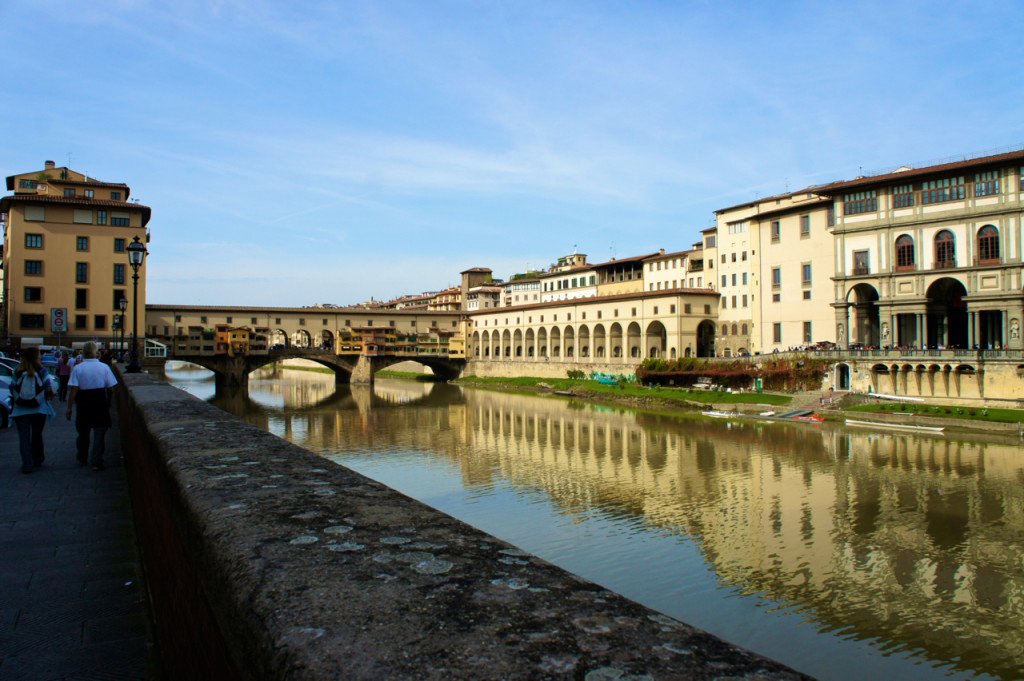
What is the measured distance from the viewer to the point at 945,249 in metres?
43.7

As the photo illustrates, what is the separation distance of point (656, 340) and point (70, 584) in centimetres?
5983

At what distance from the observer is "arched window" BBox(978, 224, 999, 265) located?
4153 centimetres

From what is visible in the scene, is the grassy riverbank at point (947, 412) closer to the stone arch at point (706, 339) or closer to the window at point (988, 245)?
the window at point (988, 245)

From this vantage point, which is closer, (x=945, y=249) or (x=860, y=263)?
(x=945, y=249)

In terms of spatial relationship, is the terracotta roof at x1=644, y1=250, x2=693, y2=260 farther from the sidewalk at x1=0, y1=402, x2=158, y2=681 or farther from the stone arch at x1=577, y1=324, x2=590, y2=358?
the sidewalk at x1=0, y1=402, x2=158, y2=681

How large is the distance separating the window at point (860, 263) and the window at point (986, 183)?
7287 millimetres

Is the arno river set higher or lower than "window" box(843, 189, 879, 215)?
lower

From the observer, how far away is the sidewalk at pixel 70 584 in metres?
3.97

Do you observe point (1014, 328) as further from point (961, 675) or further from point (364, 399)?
point (364, 399)

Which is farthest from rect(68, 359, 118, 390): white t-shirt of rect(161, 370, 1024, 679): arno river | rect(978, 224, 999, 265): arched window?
rect(978, 224, 999, 265): arched window

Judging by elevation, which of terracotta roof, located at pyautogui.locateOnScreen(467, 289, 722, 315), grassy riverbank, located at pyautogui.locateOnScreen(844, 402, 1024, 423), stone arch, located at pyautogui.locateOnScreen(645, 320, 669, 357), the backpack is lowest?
grassy riverbank, located at pyautogui.locateOnScreen(844, 402, 1024, 423)

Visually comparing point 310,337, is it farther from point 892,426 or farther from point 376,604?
point 376,604

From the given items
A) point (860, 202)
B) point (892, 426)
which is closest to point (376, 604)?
point (892, 426)

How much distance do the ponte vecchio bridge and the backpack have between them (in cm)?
5749
